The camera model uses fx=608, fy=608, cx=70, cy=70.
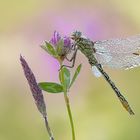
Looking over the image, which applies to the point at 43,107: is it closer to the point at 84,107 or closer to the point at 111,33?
the point at 84,107

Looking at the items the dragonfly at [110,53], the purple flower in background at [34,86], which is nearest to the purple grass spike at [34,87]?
the purple flower in background at [34,86]

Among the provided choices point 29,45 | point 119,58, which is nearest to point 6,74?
point 29,45

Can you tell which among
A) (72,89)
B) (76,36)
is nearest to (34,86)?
(76,36)

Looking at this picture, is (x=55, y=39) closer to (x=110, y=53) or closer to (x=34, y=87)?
(x=34, y=87)

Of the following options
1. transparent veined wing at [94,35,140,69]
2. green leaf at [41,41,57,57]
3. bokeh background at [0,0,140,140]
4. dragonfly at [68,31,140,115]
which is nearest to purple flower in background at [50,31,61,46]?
green leaf at [41,41,57,57]

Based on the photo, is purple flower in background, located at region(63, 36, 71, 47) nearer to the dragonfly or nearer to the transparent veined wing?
the dragonfly
